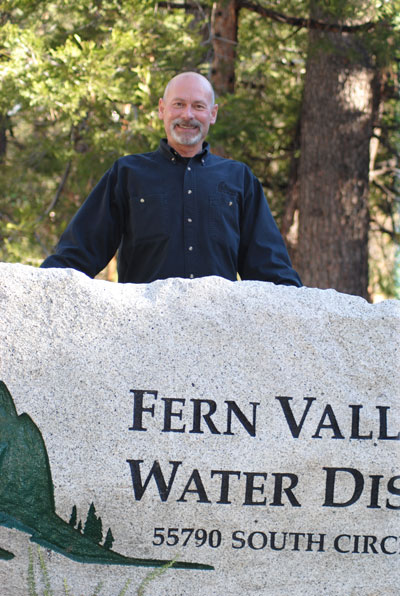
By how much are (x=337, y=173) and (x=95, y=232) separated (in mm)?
4217

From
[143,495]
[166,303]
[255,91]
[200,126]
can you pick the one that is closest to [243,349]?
[166,303]

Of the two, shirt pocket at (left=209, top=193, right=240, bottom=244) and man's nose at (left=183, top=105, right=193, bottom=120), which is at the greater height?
man's nose at (left=183, top=105, right=193, bottom=120)

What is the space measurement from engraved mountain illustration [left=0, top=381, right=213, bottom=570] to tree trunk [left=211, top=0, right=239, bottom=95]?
5.17 metres

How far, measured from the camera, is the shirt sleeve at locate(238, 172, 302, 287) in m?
3.54

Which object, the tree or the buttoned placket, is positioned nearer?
the tree

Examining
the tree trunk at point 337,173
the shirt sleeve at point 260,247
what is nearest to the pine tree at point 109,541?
the shirt sleeve at point 260,247

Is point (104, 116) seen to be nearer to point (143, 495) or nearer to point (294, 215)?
point (294, 215)

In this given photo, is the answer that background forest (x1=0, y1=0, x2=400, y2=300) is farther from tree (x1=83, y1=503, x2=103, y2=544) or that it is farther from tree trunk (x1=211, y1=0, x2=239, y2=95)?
tree (x1=83, y1=503, x2=103, y2=544)

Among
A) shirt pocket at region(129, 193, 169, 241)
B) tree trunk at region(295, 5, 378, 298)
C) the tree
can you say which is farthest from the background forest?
the tree

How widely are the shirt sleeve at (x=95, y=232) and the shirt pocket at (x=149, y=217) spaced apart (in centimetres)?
9

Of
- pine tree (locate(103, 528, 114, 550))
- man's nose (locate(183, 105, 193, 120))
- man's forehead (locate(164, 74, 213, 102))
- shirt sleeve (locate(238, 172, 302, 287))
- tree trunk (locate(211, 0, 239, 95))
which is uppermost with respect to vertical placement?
tree trunk (locate(211, 0, 239, 95))

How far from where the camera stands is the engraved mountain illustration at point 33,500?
2857 millimetres

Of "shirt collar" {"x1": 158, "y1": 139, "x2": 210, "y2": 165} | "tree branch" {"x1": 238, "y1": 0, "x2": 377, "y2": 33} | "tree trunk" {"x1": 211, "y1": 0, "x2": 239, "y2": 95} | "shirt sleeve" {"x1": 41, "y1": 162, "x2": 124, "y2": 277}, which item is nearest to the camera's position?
"shirt sleeve" {"x1": 41, "y1": 162, "x2": 124, "y2": 277}

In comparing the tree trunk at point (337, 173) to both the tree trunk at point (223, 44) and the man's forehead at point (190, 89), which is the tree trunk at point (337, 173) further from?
the man's forehead at point (190, 89)
